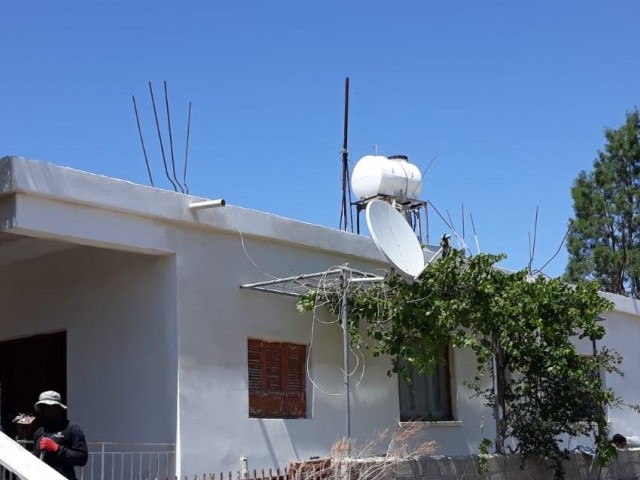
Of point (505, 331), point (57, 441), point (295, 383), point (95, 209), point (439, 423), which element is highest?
point (95, 209)

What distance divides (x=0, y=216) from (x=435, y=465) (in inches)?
208

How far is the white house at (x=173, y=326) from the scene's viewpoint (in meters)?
8.91

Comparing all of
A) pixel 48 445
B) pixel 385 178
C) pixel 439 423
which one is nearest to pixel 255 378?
pixel 439 423

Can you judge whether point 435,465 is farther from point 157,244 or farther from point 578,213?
point 578,213

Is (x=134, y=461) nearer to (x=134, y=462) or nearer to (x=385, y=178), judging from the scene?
(x=134, y=462)

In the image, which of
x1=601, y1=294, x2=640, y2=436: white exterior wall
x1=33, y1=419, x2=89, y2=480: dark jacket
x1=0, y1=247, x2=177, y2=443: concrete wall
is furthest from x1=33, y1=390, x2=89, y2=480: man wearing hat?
x1=601, y1=294, x2=640, y2=436: white exterior wall

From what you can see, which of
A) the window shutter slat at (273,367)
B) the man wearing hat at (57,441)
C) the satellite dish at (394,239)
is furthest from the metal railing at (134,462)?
the satellite dish at (394,239)

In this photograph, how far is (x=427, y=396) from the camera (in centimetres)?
1245

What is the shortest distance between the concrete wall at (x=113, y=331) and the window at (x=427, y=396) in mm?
3671

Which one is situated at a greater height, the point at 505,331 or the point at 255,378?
the point at 505,331

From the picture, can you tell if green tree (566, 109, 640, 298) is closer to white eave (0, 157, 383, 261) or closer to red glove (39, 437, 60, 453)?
white eave (0, 157, 383, 261)

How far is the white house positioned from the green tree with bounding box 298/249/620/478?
0.63m

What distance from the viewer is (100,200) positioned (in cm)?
869

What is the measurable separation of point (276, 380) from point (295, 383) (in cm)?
28
